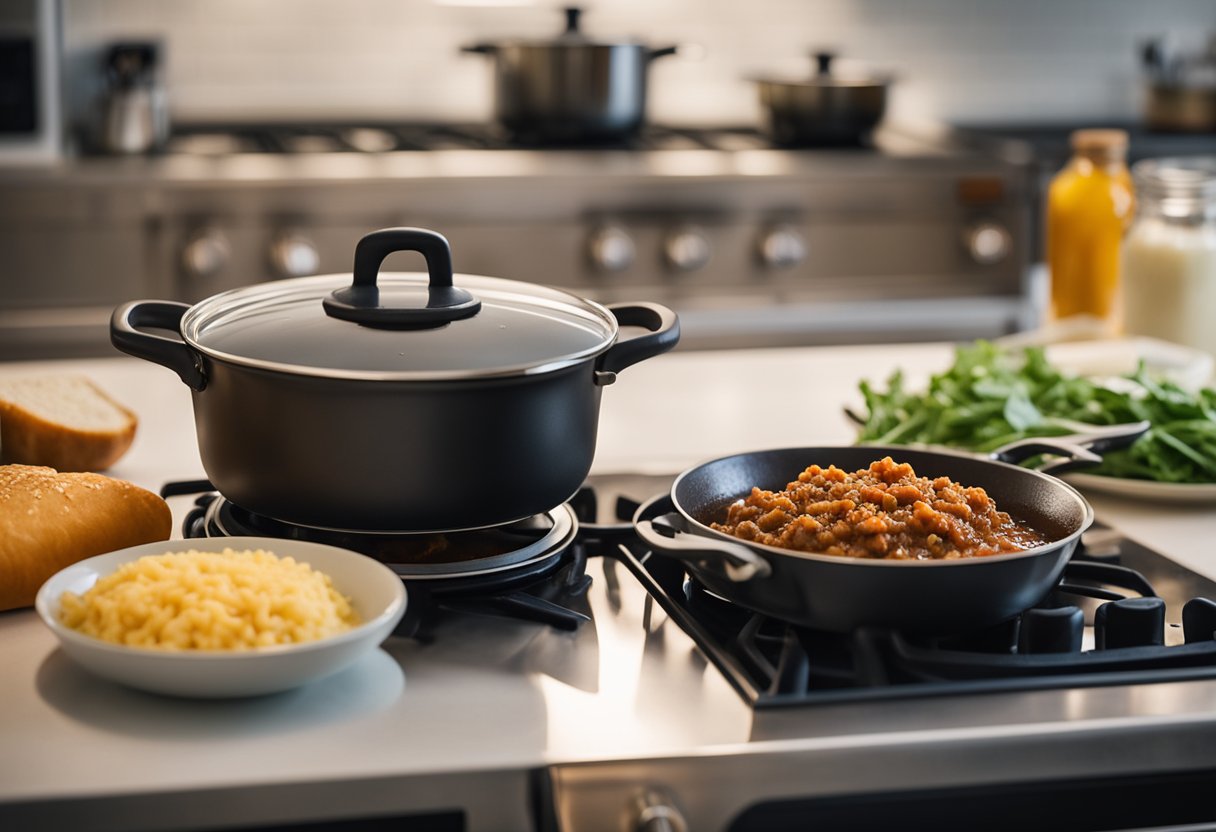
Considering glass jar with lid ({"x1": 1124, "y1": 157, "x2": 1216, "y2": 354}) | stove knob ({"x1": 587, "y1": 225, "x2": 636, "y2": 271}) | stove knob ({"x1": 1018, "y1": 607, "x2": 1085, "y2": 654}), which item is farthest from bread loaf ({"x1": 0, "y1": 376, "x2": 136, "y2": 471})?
stove knob ({"x1": 587, "y1": 225, "x2": 636, "y2": 271})

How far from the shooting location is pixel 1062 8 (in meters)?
3.89

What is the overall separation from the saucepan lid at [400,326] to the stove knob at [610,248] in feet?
6.09

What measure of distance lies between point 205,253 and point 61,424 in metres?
1.65

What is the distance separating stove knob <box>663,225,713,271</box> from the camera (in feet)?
9.89

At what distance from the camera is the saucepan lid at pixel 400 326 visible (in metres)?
0.94

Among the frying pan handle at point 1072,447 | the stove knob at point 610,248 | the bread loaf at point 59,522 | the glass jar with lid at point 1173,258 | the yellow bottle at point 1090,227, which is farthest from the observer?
the stove knob at point 610,248

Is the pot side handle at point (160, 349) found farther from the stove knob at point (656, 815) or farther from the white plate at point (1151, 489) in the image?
the white plate at point (1151, 489)

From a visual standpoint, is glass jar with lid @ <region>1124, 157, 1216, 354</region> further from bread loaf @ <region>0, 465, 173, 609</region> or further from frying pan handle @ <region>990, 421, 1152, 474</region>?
bread loaf @ <region>0, 465, 173, 609</region>

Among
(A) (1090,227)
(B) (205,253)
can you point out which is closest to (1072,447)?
(A) (1090,227)

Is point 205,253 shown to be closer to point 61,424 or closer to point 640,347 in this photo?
point 61,424

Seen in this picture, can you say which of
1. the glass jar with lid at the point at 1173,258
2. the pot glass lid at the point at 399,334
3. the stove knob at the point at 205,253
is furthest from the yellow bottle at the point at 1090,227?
the stove knob at the point at 205,253

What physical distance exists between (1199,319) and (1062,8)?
2.36 m

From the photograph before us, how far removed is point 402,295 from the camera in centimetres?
106

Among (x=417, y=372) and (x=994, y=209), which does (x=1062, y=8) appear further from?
(x=417, y=372)
